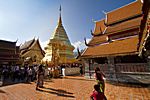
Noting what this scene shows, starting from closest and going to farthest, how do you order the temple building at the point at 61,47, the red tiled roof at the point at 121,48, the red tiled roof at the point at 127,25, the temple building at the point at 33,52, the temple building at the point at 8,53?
the red tiled roof at the point at 121,48, the red tiled roof at the point at 127,25, the temple building at the point at 8,53, the temple building at the point at 61,47, the temple building at the point at 33,52

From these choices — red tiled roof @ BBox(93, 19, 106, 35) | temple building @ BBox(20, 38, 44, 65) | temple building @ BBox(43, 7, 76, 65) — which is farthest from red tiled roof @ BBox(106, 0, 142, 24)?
temple building @ BBox(20, 38, 44, 65)

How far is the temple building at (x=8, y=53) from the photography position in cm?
2427

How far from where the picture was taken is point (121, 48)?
12.6m

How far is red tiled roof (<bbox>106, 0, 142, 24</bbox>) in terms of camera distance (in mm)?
14854

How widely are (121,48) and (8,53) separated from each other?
20407mm

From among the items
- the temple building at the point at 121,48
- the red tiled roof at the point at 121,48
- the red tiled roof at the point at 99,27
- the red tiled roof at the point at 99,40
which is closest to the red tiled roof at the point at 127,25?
the temple building at the point at 121,48

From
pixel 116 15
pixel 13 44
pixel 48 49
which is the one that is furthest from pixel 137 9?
pixel 13 44

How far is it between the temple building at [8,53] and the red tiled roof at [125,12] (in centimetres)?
1747

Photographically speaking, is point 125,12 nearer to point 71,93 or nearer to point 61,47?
point 71,93

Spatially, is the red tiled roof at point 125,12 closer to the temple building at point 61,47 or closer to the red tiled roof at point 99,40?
the red tiled roof at point 99,40

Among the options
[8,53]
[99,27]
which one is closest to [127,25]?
[99,27]

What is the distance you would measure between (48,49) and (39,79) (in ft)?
58.2

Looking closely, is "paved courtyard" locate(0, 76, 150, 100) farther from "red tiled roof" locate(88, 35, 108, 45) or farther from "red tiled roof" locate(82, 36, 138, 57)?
"red tiled roof" locate(88, 35, 108, 45)

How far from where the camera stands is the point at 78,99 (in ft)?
24.8
